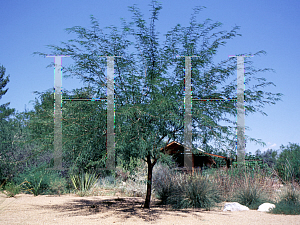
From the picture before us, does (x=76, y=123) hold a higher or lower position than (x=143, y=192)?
higher

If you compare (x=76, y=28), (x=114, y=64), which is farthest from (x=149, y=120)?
(x=76, y=28)

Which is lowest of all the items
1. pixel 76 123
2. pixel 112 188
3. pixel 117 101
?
pixel 112 188

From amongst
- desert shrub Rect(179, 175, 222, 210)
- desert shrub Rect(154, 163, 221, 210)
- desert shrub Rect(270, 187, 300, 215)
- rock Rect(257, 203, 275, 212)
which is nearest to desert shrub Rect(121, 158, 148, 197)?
desert shrub Rect(154, 163, 221, 210)

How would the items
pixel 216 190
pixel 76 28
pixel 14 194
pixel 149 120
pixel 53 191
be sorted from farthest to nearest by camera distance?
pixel 53 191 → pixel 14 194 → pixel 216 190 → pixel 76 28 → pixel 149 120

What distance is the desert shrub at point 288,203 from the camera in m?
9.59

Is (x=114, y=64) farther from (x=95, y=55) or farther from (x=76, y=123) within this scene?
(x=76, y=123)

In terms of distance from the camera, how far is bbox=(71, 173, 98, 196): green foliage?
565 inches

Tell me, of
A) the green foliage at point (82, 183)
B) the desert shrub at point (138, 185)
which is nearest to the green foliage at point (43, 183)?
the green foliage at point (82, 183)

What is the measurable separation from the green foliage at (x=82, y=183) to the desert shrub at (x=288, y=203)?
8.77 meters

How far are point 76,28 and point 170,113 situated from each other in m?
4.24

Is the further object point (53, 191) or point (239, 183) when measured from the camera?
point (53, 191)

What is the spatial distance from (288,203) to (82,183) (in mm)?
9345

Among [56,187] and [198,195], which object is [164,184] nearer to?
[198,195]

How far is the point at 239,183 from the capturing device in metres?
12.5
